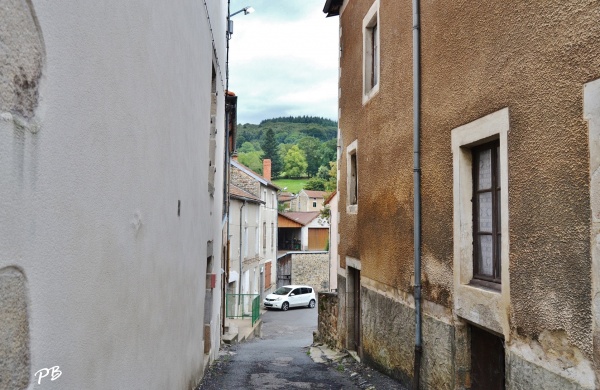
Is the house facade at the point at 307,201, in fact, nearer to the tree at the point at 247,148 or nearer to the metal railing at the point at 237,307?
the tree at the point at 247,148

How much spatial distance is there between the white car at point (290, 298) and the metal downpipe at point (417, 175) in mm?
22845

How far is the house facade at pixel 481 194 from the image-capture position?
3.52 m

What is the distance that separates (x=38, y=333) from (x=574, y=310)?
129 inches

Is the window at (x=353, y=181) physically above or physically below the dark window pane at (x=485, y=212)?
above

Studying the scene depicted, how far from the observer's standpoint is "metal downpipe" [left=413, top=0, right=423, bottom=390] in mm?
6215

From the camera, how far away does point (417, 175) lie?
6305mm

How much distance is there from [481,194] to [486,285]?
2.99ft

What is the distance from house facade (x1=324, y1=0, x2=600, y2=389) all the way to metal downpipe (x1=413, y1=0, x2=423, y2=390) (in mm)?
18

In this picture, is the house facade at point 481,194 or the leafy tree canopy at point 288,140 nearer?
the house facade at point 481,194

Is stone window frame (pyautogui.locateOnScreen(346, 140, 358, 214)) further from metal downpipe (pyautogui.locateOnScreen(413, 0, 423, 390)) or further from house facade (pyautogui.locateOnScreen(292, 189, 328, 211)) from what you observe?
house facade (pyautogui.locateOnScreen(292, 189, 328, 211))

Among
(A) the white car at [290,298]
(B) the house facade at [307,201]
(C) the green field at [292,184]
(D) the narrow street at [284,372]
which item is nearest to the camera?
(D) the narrow street at [284,372]

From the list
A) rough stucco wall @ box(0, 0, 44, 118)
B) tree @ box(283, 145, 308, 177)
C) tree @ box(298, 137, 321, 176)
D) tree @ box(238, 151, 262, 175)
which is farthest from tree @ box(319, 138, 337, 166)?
rough stucco wall @ box(0, 0, 44, 118)

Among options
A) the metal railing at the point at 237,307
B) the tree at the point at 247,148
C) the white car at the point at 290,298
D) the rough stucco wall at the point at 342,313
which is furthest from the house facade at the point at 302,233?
the tree at the point at 247,148

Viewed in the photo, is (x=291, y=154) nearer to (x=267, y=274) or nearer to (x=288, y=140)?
(x=288, y=140)
